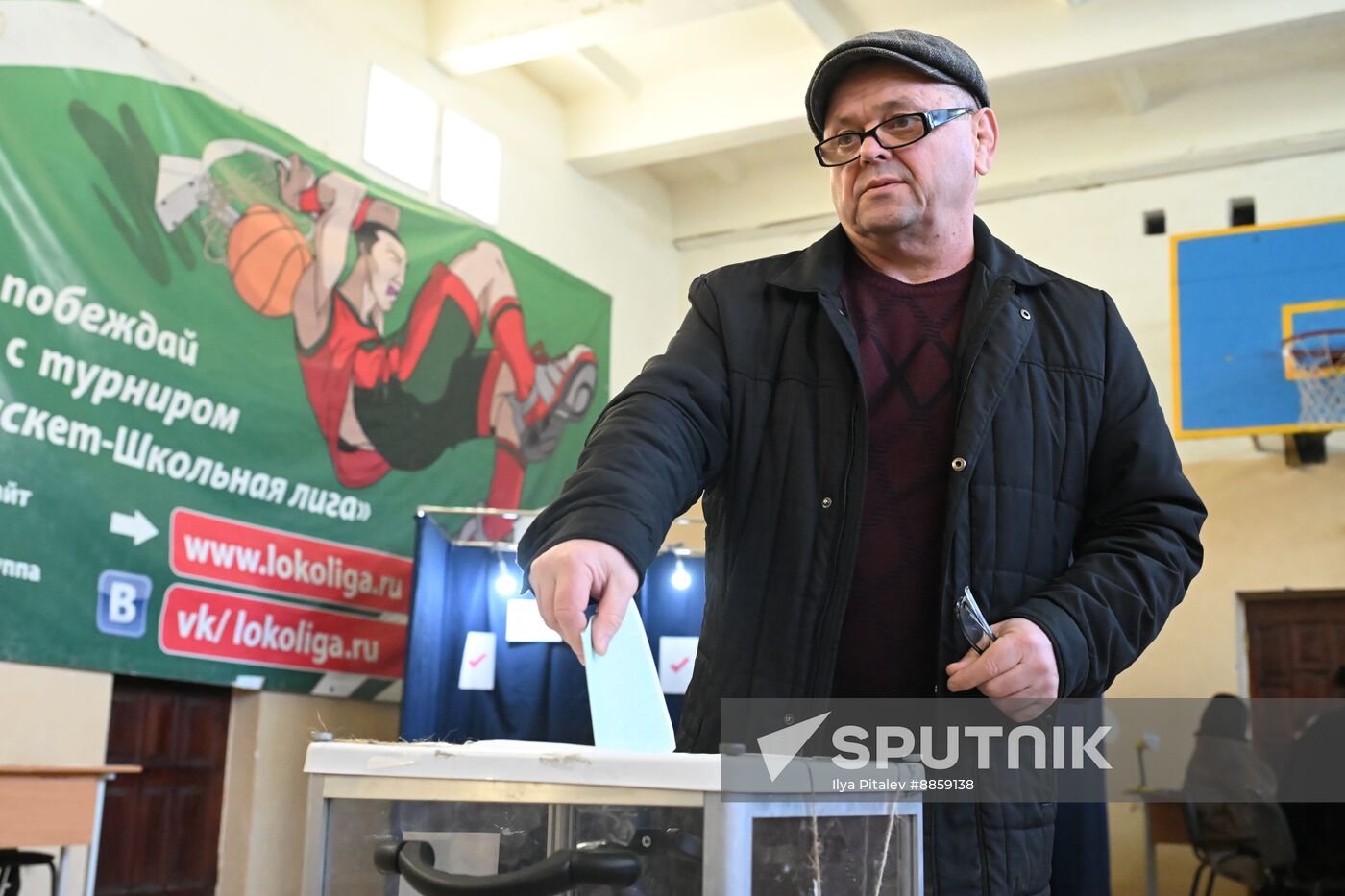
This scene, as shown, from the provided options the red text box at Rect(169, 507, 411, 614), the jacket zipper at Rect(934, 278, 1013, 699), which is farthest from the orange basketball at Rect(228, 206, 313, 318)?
the jacket zipper at Rect(934, 278, 1013, 699)

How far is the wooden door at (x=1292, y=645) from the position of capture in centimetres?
704

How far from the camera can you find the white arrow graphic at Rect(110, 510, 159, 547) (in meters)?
4.92

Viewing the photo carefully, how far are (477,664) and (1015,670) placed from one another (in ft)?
17.3

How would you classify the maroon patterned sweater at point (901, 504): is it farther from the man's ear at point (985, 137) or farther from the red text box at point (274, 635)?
the red text box at point (274, 635)

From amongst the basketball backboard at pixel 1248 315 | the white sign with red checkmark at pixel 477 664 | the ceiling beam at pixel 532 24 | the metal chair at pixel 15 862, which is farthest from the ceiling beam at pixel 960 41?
the metal chair at pixel 15 862

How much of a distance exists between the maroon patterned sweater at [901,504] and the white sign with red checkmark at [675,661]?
483 cm

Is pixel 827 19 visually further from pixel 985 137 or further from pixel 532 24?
pixel 985 137

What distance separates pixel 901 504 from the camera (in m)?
1.21

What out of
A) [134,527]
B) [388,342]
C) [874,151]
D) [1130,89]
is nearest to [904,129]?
[874,151]

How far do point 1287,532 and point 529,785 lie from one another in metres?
7.18

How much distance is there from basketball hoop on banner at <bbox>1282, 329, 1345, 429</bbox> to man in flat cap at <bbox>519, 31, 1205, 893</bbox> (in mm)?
5743

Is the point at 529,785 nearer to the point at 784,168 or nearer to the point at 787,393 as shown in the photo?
the point at 787,393

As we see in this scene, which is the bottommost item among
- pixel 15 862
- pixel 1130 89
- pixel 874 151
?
pixel 15 862

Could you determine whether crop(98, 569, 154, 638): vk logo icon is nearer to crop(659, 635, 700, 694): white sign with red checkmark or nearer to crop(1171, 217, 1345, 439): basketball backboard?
crop(659, 635, 700, 694): white sign with red checkmark
